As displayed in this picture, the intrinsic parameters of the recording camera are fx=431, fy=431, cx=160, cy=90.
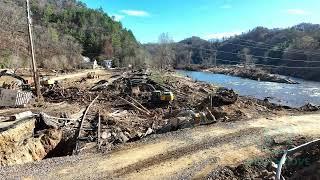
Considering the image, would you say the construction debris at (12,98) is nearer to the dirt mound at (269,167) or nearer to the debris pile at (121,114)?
the debris pile at (121,114)

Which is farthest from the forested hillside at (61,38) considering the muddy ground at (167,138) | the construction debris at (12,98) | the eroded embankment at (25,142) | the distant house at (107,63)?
the eroded embankment at (25,142)

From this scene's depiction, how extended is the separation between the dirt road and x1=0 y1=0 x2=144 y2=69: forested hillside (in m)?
59.5

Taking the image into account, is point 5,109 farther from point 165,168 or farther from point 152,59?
point 152,59

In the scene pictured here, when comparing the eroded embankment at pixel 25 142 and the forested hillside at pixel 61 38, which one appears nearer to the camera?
the eroded embankment at pixel 25 142

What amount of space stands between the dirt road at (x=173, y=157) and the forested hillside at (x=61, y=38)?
59.5 metres

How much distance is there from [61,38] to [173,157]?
116456 mm

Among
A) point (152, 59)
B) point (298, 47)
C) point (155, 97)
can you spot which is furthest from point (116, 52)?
point (155, 97)

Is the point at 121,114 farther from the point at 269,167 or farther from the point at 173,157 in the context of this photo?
the point at 269,167

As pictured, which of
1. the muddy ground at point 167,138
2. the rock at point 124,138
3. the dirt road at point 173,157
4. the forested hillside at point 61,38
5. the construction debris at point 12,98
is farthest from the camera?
the forested hillside at point 61,38

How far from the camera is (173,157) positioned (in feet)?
56.6

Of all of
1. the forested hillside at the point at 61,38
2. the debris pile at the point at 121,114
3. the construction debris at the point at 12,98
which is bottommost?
the debris pile at the point at 121,114

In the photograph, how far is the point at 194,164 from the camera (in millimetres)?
16453

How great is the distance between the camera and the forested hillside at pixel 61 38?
295 feet

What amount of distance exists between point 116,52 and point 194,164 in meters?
123
